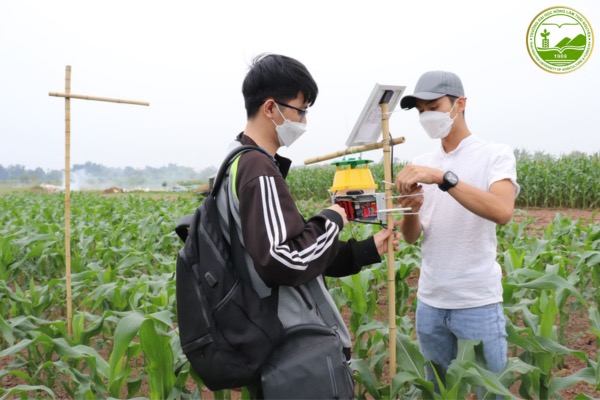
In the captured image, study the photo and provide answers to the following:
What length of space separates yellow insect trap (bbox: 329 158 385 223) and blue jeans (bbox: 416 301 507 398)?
0.61 meters

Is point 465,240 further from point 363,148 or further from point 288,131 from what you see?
point 288,131

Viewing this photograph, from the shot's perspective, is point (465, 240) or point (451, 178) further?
point (465, 240)

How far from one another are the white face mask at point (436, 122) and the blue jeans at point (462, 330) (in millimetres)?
717

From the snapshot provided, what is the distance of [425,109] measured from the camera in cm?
201

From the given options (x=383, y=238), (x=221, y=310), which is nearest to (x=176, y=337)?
(x=221, y=310)

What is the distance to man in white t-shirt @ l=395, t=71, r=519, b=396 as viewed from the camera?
194cm

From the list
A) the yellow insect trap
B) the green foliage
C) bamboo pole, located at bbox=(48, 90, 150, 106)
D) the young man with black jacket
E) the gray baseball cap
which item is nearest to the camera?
the young man with black jacket

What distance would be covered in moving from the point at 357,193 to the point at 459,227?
541 millimetres

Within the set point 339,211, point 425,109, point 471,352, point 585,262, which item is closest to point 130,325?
point 339,211

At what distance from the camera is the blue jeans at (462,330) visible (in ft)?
6.49

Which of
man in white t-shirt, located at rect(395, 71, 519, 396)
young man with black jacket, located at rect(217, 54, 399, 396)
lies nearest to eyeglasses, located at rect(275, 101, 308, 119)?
young man with black jacket, located at rect(217, 54, 399, 396)

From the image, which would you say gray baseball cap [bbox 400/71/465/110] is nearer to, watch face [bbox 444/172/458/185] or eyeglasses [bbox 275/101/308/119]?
watch face [bbox 444/172/458/185]

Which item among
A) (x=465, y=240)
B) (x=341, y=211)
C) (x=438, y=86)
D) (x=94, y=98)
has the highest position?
(x=94, y=98)

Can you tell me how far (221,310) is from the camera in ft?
4.79
